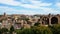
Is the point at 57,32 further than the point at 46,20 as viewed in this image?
No

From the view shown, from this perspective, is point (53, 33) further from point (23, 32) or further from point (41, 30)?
point (23, 32)

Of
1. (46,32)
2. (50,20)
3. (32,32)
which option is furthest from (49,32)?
(50,20)

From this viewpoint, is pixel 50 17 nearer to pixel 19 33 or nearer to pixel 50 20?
pixel 50 20

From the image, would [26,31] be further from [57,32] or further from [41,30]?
[57,32]

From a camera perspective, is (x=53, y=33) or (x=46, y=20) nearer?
(x=53, y=33)

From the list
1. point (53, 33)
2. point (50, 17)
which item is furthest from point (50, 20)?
point (53, 33)

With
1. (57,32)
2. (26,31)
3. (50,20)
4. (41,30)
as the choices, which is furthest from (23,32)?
(50,20)

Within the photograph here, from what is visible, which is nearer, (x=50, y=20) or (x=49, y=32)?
(x=49, y=32)
